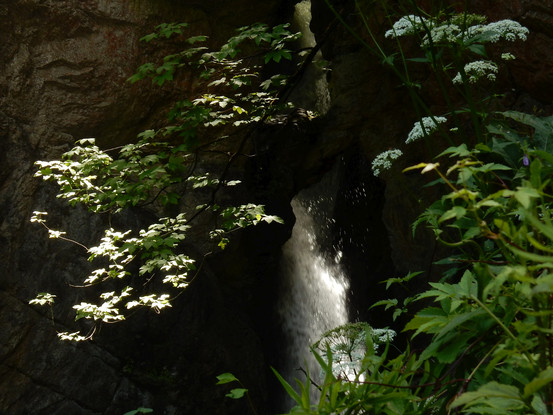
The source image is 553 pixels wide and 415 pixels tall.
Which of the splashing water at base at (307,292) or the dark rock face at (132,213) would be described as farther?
the splashing water at base at (307,292)

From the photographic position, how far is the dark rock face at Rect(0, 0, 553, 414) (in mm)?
6844

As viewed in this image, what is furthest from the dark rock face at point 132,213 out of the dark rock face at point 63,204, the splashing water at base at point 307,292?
the splashing water at base at point 307,292

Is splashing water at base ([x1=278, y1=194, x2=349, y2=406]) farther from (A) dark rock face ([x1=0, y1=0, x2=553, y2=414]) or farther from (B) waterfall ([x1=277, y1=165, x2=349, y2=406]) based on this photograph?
(A) dark rock face ([x1=0, y1=0, x2=553, y2=414])

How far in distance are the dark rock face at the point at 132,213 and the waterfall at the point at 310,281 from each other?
0.76m

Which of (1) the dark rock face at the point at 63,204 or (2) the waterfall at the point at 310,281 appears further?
(2) the waterfall at the point at 310,281

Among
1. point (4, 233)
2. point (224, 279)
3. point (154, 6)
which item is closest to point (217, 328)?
point (224, 279)

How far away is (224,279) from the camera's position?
8141 mm

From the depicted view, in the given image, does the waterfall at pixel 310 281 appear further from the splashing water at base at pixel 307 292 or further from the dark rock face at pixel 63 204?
the dark rock face at pixel 63 204

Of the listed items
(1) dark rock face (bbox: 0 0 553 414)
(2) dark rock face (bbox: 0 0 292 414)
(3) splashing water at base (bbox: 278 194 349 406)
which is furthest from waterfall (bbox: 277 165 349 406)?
(2) dark rock face (bbox: 0 0 292 414)

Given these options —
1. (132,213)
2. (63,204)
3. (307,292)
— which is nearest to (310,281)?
(307,292)

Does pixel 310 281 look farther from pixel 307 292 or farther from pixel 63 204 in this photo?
pixel 63 204

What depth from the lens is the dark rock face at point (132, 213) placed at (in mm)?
6844

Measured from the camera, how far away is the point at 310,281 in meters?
8.96

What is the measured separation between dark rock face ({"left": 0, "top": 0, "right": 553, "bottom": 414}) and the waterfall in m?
0.76
